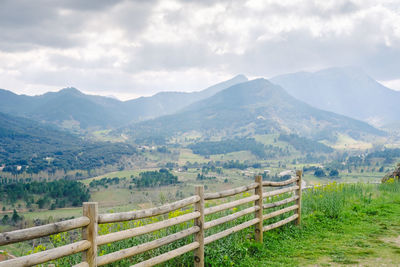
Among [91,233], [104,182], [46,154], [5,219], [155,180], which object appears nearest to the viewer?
[91,233]

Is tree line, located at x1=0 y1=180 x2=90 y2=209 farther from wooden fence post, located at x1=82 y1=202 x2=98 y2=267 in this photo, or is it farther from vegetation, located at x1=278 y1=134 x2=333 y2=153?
vegetation, located at x1=278 y1=134 x2=333 y2=153

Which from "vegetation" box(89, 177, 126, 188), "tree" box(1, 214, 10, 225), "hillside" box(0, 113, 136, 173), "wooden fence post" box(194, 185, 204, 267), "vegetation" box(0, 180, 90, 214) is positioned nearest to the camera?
"wooden fence post" box(194, 185, 204, 267)

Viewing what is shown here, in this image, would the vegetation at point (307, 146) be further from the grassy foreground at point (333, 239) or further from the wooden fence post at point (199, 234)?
the wooden fence post at point (199, 234)

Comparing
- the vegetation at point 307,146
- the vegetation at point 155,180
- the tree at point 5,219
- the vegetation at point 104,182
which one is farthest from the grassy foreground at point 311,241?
the vegetation at point 307,146

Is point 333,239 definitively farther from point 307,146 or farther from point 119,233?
point 307,146

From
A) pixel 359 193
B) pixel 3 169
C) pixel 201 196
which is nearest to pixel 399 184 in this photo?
pixel 359 193

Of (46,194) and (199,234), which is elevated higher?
(199,234)

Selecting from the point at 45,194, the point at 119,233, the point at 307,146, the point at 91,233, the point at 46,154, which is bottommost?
the point at 45,194

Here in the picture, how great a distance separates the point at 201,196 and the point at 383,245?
4431 mm

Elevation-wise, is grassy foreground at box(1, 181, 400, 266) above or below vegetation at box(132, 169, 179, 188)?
above

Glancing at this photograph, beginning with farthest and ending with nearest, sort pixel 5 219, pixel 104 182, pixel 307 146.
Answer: pixel 307 146, pixel 104 182, pixel 5 219

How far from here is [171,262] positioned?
18.7 feet

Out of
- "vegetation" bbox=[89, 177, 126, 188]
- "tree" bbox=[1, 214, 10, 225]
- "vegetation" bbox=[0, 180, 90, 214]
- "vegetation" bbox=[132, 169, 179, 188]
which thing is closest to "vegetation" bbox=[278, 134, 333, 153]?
"vegetation" bbox=[132, 169, 179, 188]

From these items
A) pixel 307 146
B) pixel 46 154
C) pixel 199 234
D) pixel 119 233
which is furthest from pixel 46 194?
pixel 307 146
